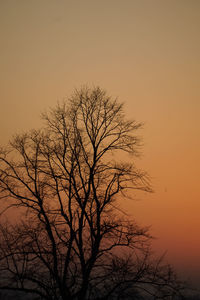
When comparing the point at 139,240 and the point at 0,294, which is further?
the point at 0,294

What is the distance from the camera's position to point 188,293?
41.9 ft

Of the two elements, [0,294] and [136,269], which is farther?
[0,294]

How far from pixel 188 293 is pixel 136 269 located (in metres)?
2.20

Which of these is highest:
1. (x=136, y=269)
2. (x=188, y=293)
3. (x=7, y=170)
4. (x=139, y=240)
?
(x=7, y=170)

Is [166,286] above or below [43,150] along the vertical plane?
below

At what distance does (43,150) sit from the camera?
15.1 meters

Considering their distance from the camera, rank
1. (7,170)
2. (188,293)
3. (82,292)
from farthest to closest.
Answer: (7,170)
(82,292)
(188,293)

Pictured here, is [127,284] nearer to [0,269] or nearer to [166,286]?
[166,286]

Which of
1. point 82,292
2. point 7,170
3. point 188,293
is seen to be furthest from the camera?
point 7,170

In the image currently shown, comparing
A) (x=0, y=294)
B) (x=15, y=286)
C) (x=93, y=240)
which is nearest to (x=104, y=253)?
(x=93, y=240)

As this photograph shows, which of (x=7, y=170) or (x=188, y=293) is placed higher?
(x=7, y=170)

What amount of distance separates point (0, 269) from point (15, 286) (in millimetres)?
986

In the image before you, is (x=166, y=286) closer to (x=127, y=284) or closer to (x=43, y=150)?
(x=127, y=284)

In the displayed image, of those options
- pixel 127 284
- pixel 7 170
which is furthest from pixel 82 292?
pixel 7 170
